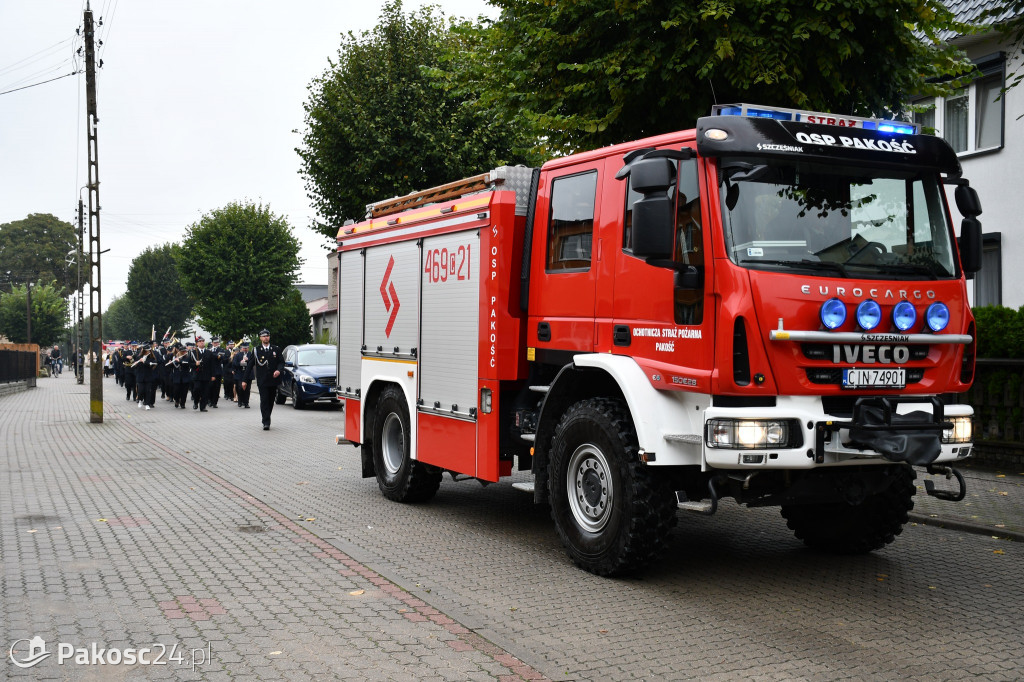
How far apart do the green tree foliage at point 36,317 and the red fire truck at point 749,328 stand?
8504 cm

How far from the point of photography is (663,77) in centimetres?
1017

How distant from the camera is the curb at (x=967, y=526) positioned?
27.4 ft

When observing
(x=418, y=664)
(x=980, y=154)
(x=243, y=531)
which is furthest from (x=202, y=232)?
(x=418, y=664)

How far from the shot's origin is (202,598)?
6.22 metres

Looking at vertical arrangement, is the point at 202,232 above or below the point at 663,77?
above

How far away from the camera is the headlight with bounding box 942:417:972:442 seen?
6422 millimetres

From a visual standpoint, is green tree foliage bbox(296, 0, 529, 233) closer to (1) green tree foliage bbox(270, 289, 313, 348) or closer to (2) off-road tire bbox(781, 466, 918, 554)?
(2) off-road tire bbox(781, 466, 918, 554)

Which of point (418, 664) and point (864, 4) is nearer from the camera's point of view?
point (418, 664)

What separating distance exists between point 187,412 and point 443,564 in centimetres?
2020

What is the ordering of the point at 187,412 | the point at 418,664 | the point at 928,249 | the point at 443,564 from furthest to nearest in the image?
the point at 187,412, the point at 443,564, the point at 928,249, the point at 418,664

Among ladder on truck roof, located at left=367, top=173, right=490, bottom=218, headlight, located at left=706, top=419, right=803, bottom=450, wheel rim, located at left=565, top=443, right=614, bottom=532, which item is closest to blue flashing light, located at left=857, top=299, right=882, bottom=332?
headlight, located at left=706, top=419, right=803, bottom=450

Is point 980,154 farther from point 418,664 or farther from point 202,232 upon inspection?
point 202,232

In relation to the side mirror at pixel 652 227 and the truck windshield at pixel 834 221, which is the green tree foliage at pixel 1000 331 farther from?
the side mirror at pixel 652 227

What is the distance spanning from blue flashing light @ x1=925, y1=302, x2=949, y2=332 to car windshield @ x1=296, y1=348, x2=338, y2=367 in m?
21.9
